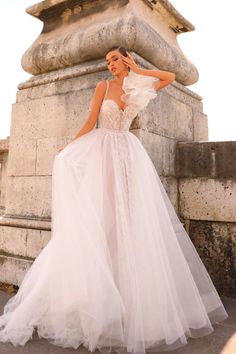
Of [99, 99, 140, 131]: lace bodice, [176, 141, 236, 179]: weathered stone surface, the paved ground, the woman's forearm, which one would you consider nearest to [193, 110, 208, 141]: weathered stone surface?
[176, 141, 236, 179]: weathered stone surface

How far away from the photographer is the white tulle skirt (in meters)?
2.28

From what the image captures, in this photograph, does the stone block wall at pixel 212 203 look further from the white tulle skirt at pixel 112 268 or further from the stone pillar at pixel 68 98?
the white tulle skirt at pixel 112 268

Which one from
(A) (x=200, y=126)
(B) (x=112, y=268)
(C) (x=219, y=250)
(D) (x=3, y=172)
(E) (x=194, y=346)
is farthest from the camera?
(D) (x=3, y=172)

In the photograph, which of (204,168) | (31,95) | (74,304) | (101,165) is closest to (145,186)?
(101,165)

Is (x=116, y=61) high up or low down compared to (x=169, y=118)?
up

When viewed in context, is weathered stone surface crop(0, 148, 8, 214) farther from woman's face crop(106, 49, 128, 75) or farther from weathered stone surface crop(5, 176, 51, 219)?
woman's face crop(106, 49, 128, 75)

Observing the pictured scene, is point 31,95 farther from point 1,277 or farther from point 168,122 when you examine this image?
point 1,277

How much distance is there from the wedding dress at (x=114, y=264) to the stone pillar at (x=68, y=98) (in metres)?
0.63

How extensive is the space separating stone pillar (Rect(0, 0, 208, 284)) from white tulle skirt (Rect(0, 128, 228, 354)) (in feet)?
2.46

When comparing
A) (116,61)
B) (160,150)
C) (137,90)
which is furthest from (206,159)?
(116,61)

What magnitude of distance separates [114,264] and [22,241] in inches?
64.6

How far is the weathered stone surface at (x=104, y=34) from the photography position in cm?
342

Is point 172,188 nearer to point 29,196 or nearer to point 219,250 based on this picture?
point 219,250

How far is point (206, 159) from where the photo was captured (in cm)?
382
